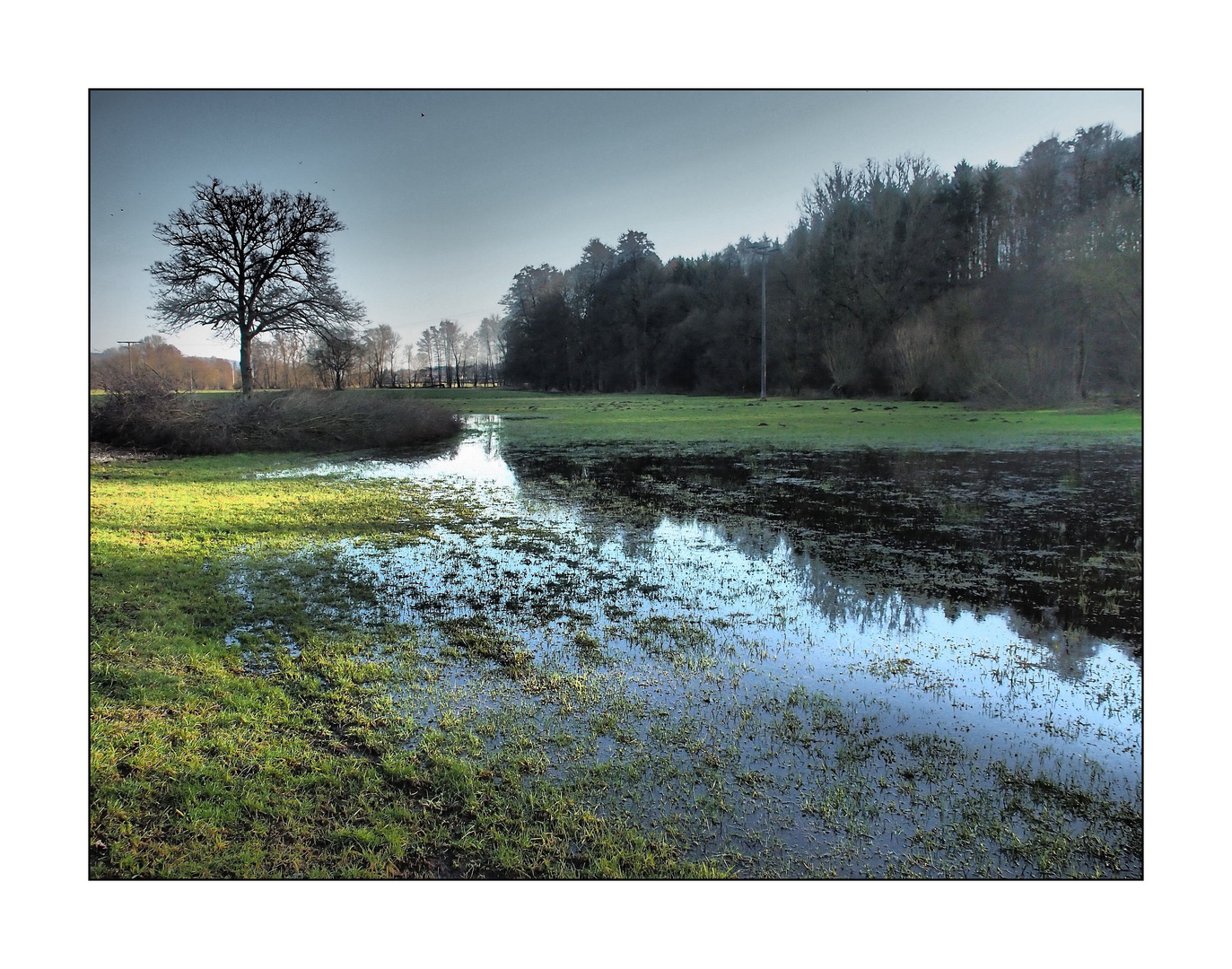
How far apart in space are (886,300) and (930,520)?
700 inches

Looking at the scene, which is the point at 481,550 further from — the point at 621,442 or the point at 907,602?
the point at 621,442

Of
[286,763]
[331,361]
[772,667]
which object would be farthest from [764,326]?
[286,763]

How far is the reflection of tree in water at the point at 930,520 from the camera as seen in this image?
5812 mm

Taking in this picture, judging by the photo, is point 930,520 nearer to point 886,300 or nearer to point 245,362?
point 245,362

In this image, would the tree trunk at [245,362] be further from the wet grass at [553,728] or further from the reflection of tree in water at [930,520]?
the wet grass at [553,728]

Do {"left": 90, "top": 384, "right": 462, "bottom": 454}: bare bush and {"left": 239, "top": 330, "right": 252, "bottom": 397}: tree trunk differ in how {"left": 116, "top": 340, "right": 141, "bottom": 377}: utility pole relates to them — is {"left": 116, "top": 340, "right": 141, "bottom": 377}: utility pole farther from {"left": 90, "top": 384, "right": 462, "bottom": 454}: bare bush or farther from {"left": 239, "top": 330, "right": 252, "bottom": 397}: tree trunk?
{"left": 239, "top": 330, "right": 252, "bottom": 397}: tree trunk

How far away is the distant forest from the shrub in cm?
367

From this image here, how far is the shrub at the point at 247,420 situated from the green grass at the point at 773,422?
1220mm

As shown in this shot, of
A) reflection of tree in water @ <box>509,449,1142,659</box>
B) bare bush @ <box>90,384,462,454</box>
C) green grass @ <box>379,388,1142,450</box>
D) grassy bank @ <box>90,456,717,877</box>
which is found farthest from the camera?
green grass @ <box>379,388,1142,450</box>

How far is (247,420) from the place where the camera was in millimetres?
15781

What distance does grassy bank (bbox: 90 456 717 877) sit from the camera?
2756mm

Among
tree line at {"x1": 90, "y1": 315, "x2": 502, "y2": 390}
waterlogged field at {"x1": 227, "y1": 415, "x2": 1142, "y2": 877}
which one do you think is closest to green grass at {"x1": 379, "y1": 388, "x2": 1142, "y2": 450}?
tree line at {"x1": 90, "y1": 315, "x2": 502, "y2": 390}

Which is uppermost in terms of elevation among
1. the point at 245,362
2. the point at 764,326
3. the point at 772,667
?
the point at 764,326

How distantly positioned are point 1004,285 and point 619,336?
39.6 ft
